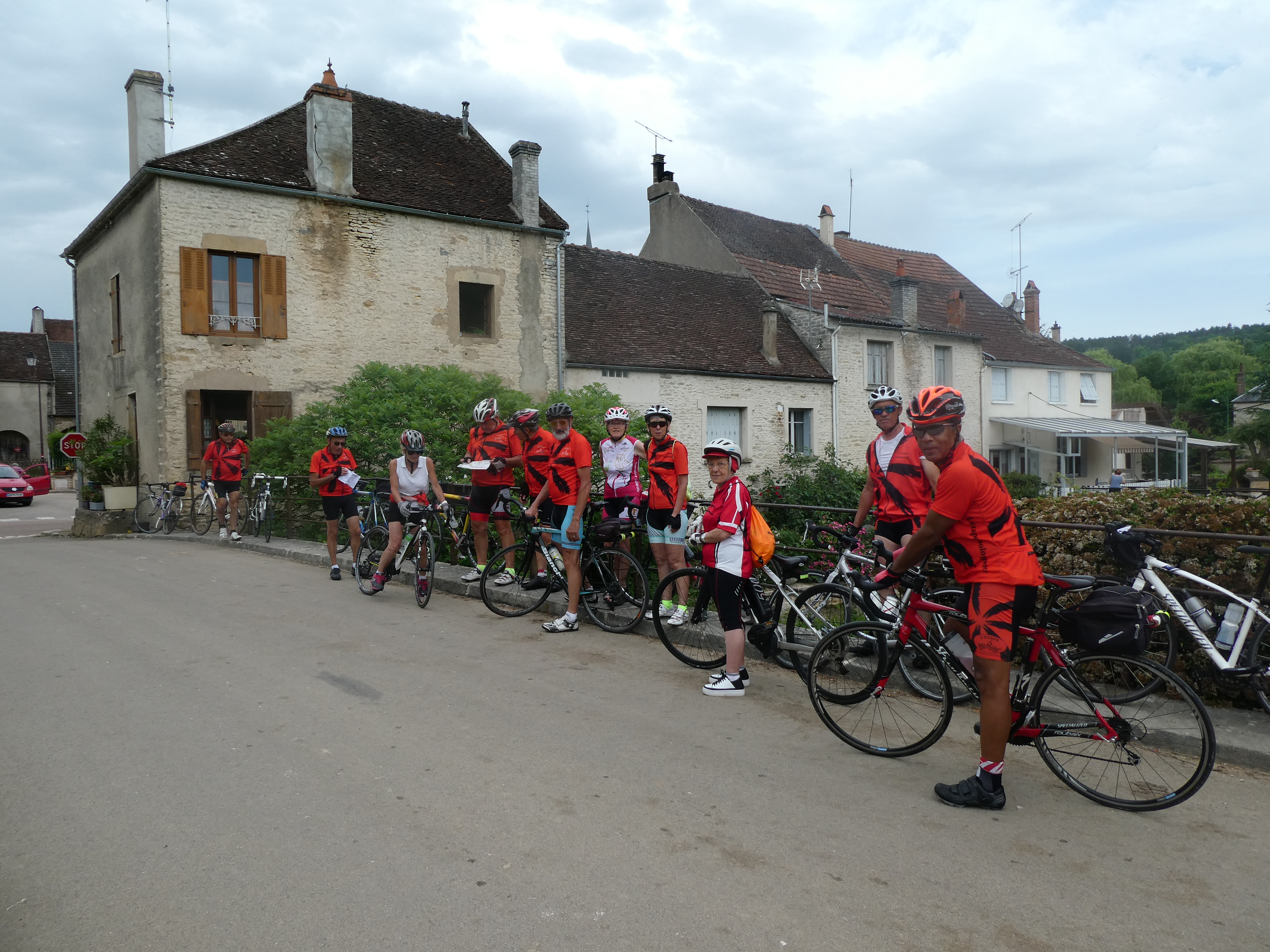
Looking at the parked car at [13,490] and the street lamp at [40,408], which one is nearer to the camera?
the parked car at [13,490]

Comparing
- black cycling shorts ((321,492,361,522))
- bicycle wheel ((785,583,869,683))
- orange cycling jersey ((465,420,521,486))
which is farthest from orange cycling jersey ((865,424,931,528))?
black cycling shorts ((321,492,361,522))

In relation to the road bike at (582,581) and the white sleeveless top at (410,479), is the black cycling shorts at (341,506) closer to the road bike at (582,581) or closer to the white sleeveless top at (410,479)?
the white sleeveless top at (410,479)

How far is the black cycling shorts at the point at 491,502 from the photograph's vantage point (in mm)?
8711

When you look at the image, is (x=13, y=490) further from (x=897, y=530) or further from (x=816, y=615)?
(x=897, y=530)

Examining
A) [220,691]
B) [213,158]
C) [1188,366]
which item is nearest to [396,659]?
[220,691]

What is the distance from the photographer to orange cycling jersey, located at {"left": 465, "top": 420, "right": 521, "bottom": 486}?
8.62m

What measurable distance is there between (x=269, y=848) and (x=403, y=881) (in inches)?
25.6

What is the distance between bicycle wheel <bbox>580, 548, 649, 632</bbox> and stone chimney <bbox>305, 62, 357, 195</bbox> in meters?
14.3

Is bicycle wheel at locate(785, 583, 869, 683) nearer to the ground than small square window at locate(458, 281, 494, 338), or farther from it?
nearer to the ground

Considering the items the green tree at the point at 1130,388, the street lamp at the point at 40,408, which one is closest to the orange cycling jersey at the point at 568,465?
the street lamp at the point at 40,408

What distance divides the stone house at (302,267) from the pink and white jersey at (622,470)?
9143 mm

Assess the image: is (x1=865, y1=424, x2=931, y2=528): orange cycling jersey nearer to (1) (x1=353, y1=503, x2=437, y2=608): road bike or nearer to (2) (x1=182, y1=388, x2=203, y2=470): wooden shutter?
(1) (x1=353, y1=503, x2=437, y2=608): road bike

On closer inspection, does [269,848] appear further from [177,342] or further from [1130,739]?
[177,342]

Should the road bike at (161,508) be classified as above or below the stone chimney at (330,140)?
below
